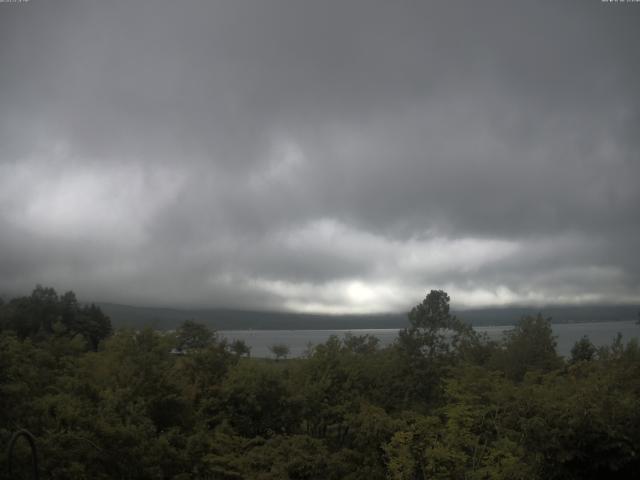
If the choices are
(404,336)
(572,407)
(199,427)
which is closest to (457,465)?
(572,407)

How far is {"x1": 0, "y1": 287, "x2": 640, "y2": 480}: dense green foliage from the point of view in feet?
44.3

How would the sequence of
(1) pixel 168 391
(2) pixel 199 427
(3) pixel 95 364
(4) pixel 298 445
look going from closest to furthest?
(4) pixel 298 445, (2) pixel 199 427, (1) pixel 168 391, (3) pixel 95 364

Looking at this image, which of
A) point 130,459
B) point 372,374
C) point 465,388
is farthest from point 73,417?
point 372,374

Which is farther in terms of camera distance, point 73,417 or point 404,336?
point 404,336

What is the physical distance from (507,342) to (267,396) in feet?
91.8

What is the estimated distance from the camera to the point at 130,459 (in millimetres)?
14852

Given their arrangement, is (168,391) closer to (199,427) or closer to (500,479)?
(199,427)

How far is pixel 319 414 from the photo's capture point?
25016mm

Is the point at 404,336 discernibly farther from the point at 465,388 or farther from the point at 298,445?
the point at 298,445

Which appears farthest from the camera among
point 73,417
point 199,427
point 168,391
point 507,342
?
point 507,342

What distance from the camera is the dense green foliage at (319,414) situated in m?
13.5

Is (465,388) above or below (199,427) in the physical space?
above

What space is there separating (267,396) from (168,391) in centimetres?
475

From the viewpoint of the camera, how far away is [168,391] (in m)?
22.1
